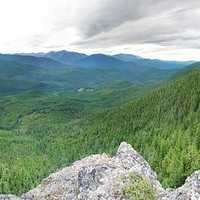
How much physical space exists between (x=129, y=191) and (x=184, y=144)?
401 feet

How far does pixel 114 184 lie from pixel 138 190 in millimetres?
5040

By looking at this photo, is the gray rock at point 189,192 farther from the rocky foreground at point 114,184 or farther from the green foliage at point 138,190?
the green foliage at point 138,190

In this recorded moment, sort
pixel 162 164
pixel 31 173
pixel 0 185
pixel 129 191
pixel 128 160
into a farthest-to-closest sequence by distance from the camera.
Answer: pixel 31 173 → pixel 0 185 → pixel 162 164 → pixel 128 160 → pixel 129 191

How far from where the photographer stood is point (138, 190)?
Answer: 55562mm

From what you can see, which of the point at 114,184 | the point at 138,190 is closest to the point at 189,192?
the point at 138,190

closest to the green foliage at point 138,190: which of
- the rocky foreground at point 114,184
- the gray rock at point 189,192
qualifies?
the rocky foreground at point 114,184

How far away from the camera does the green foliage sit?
54656 millimetres

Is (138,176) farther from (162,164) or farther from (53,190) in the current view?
(162,164)

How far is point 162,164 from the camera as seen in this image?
472ft

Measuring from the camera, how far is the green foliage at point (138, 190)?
54656mm

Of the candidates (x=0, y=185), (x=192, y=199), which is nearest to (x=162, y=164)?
(x=0, y=185)

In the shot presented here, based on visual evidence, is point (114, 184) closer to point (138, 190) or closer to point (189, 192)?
point (138, 190)

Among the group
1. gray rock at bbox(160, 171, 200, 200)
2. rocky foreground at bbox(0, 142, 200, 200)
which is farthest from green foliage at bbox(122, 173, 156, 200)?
gray rock at bbox(160, 171, 200, 200)

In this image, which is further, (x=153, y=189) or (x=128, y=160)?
(x=128, y=160)
